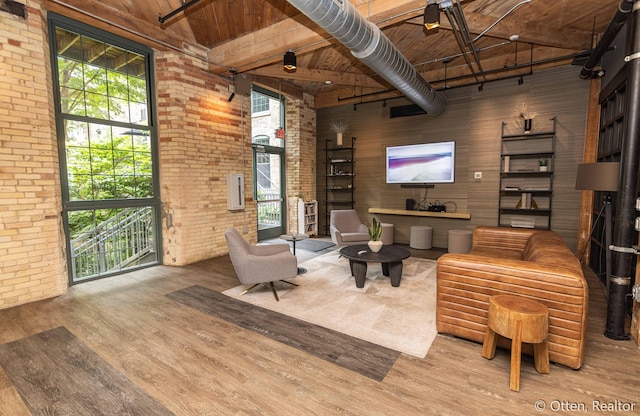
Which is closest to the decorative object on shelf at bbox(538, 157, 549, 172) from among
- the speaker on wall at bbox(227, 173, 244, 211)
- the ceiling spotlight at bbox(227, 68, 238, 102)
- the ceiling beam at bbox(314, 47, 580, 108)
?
the ceiling beam at bbox(314, 47, 580, 108)

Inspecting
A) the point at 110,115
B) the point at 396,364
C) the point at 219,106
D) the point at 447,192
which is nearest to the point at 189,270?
the point at 110,115

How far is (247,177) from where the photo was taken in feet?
20.3

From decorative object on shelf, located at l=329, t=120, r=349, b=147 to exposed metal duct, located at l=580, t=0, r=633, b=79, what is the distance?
4.52 metres

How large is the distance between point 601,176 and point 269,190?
19.4ft

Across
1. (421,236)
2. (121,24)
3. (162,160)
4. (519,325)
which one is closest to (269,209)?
(162,160)

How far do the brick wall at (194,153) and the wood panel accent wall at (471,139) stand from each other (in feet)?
9.97

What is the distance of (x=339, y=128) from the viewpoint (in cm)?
750

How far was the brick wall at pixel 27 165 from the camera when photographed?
10.7 feet

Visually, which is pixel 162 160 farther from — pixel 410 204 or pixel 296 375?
pixel 410 204

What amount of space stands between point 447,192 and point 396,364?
4.76m

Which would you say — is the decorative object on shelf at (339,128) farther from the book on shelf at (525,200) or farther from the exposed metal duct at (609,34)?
the exposed metal duct at (609,34)

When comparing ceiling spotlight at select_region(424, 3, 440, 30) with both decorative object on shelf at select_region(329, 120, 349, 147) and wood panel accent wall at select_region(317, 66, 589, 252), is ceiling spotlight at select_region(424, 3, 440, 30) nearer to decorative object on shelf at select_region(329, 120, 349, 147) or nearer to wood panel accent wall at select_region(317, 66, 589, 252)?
wood panel accent wall at select_region(317, 66, 589, 252)

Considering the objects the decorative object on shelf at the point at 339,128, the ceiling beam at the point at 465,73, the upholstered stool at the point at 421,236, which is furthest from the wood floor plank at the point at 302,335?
the ceiling beam at the point at 465,73

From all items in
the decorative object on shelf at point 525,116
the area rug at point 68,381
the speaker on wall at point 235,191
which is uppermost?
the decorative object on shelf at point 525,116
